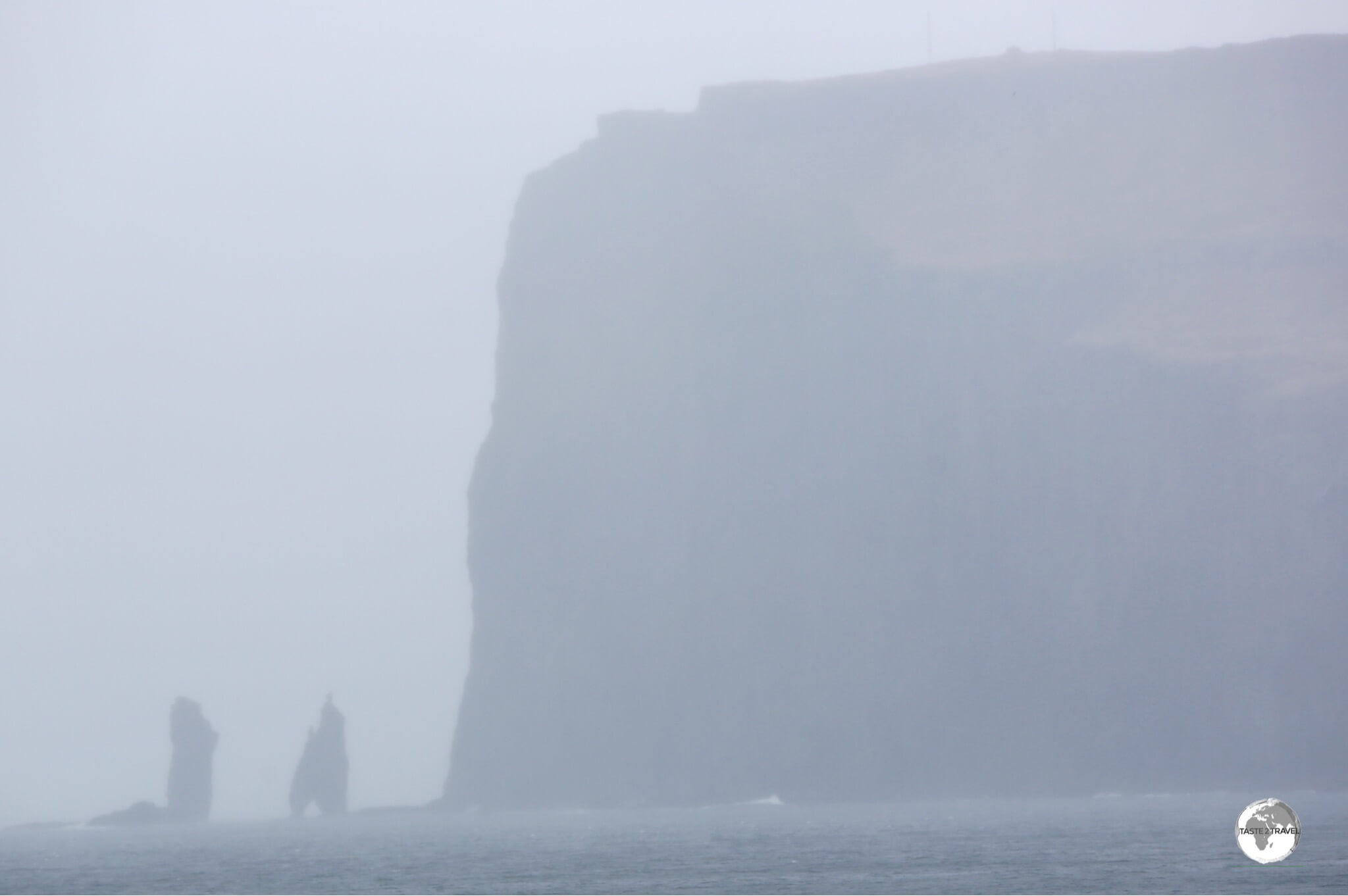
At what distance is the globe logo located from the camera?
32.3ft

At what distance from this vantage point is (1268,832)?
9898 millimetres

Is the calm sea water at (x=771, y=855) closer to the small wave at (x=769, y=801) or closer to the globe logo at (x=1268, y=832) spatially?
the small wave at (x=769, y=801)

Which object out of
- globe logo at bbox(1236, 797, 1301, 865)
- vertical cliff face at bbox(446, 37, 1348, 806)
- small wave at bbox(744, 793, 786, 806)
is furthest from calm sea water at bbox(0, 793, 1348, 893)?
globe logo at bbox(1236, 797, 1301, 865)

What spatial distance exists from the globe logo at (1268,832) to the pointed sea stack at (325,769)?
113 meters

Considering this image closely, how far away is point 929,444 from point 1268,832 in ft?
288

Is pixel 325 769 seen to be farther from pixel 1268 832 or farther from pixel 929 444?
pixel 1268 832

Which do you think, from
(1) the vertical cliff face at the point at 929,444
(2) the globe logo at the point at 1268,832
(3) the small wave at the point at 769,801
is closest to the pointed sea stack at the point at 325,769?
(1) the vertical cliff face at the point at 929,444

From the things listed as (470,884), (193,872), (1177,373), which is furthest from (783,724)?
(470,884)

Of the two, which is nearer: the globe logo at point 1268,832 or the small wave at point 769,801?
the globe logo at point 1268,832

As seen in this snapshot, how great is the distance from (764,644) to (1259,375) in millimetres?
31473

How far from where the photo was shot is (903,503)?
311 feet

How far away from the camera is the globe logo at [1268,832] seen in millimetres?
9844

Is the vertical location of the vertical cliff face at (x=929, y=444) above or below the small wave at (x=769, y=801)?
above

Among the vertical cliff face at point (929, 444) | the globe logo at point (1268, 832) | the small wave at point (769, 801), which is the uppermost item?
the vertical cliff face at point (929, 444)
